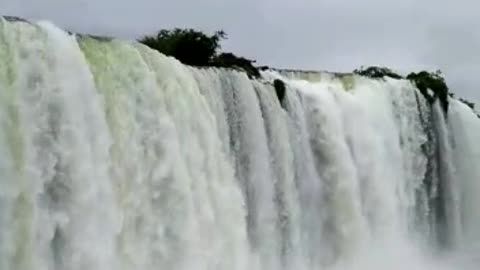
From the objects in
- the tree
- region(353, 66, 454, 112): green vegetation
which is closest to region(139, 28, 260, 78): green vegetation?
the tree

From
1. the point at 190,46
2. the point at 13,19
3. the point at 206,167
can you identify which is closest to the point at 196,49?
the point at 190,46

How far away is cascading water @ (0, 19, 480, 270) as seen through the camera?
11477mm

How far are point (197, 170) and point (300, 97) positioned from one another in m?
4.61

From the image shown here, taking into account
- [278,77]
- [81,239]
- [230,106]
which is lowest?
[81,239]

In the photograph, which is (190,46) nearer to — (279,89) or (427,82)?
(279,89)

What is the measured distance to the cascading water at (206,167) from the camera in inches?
452

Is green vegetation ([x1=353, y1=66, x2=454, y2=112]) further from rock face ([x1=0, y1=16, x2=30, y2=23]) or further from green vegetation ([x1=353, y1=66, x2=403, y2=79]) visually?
rock face ([x1=0, y1=16, x2=30, y2=23])

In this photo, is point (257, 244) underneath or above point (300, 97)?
underneath

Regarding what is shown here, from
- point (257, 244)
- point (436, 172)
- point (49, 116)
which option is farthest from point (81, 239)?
point (436, 172)

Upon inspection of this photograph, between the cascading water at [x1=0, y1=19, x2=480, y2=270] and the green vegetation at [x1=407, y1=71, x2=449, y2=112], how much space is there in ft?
0.98

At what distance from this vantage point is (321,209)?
59.9 ft

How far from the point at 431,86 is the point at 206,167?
1065 centimetres

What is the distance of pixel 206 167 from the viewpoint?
14594mm

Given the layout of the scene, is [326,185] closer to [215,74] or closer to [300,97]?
[300,97]
